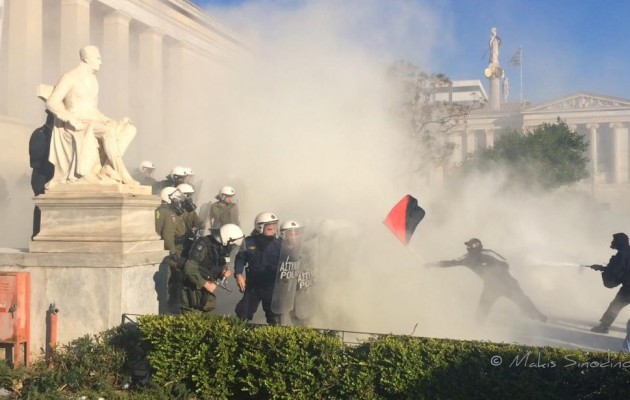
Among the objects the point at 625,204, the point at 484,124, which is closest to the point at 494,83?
the point at 484,124

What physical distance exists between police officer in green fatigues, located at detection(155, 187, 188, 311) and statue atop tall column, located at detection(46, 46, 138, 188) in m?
0.95

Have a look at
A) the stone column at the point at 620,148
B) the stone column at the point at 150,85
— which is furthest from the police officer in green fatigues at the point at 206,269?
the stone column at the point at 620,148

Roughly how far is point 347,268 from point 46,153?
3451 mm

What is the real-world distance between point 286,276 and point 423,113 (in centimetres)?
1719

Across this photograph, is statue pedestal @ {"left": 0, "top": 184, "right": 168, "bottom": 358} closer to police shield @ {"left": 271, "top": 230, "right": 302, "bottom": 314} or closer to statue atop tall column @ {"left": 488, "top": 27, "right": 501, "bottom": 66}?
police shield @ {"left": 271, "top": 230, "right": 302, "bottom": 314}

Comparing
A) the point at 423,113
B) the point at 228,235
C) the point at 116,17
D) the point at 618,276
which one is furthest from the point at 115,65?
the point at 618,276

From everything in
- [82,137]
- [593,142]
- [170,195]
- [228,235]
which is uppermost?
[593,142]

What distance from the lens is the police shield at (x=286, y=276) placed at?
6035 mm

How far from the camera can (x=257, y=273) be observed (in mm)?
6180

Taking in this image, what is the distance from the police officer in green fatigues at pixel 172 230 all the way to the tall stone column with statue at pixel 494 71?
61.6 metres

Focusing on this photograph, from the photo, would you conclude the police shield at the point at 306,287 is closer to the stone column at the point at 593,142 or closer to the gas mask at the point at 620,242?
the gas mask at the point at 620,242

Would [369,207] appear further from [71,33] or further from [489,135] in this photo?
[489,135]

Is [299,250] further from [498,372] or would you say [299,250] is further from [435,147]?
[435,147]

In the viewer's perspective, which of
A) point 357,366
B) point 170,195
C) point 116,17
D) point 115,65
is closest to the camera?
point 357,366
